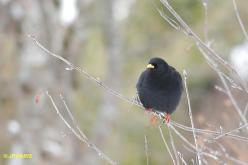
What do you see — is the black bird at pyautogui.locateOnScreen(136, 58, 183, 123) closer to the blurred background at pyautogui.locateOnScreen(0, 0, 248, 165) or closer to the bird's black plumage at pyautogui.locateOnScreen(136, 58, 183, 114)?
the bird's black plumage at pyautogui.locateOnScreen(136, 58, 183, 114)

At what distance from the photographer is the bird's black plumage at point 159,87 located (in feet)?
19.6

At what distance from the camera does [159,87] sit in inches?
237

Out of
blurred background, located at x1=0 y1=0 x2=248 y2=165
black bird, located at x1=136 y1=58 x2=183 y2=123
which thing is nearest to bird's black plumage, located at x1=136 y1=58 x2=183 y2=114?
black bird, located at x1=136 y1=58 x2=183 y2=123

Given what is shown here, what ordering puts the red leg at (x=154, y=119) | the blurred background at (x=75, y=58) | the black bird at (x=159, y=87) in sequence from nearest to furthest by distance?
the red leg at (x=154, y=119) → the black bird at (x=159, y=87) → the blurred background at (x=75, y=58)

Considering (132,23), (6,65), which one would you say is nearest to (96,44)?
(132,23)

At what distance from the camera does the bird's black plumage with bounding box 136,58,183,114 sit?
599cm

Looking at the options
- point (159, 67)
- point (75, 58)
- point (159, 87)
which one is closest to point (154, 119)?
point (159, 87)

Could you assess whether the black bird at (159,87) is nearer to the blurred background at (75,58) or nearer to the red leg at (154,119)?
the red leg at (154,119)

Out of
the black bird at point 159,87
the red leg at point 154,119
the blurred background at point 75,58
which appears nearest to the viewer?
the red leg at point 154,119

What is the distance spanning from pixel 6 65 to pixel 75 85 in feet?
5.30

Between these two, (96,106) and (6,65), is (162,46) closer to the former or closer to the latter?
(96,106)

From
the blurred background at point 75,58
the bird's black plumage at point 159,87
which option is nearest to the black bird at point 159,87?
the bird's black plumage at point 159,87

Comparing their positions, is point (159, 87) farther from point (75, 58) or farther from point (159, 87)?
point (75, 58)

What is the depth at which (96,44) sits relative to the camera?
16953 millimetres
